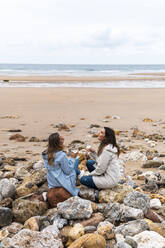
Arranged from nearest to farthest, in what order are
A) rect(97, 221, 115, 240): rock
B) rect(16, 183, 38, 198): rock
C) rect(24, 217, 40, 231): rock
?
rect(97, 221, 115, 240): rock
rect(24, 217, 40, 231): rock
rect(16, 183, 38, 198): rock

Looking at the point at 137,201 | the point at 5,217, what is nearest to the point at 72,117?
the point at 137,201

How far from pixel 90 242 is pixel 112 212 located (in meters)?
1.18

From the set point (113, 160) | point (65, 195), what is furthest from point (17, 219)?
point (113, 160)

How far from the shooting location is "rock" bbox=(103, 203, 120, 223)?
540 centimetres

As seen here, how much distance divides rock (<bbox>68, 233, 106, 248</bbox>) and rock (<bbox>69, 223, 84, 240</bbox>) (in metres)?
0.25

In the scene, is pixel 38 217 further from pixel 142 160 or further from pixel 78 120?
pixel 78 120

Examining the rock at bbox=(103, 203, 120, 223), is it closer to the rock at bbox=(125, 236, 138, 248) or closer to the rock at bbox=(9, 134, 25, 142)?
the rock at bbox=(125, 236, 138, 248)

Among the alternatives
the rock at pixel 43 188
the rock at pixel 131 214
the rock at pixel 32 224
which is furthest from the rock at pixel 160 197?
the rock at pixel 32 224

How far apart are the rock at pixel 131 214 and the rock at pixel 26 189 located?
2.03 metres

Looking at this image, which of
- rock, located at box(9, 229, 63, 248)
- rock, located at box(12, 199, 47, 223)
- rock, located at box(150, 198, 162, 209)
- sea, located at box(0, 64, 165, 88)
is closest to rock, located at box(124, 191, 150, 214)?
rock, located at box(150, 198, 162, 209)

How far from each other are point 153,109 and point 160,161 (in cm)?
1188

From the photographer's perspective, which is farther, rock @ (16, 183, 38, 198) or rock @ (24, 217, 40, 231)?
rock @ (16, 183, 38, 198)

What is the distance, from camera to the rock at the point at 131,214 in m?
5.35

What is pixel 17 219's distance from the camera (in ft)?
17.9
